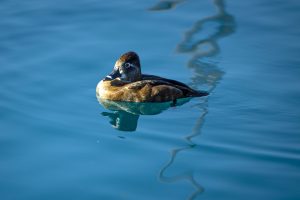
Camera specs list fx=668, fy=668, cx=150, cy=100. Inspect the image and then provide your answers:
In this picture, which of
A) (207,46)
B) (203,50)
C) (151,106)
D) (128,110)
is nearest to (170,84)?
(151,106)

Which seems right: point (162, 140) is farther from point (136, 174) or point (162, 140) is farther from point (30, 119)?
point (30, 119)

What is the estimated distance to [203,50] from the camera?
11203mm

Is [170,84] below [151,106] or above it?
above

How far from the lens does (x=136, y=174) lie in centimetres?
754

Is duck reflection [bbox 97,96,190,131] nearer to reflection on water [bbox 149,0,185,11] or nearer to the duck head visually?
the duck head

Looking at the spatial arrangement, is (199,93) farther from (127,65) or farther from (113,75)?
(113,75)

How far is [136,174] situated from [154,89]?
79.0 inches

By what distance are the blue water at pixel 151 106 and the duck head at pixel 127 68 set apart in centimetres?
47

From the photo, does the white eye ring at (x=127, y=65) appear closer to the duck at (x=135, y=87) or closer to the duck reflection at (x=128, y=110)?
the duck at (x=135, y=87)

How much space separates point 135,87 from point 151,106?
1.16ft

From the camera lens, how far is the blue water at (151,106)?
24.3 ft

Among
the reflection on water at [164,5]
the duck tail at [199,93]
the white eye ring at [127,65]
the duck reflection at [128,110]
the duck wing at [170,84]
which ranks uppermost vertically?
the reflection on water at [164,5]

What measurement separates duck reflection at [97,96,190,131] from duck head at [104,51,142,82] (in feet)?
1.33

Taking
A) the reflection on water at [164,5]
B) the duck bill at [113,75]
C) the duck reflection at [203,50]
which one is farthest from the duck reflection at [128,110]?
the reflection on water at [164,5]
